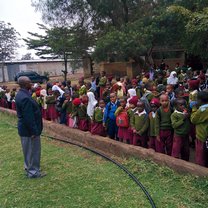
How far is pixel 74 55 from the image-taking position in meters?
20.3

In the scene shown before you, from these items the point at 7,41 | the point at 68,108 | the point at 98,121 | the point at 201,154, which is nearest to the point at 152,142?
the point at 201,154

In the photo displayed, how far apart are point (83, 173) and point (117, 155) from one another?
1009 millimetres

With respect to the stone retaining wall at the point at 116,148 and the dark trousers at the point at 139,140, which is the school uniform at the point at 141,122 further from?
the stone retaining wall at the point at 116,148

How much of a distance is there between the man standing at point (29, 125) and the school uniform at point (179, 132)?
2.22 metres

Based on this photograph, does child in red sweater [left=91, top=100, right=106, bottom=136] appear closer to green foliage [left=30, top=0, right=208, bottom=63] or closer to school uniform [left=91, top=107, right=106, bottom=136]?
school uniform [left=91, top=107, right=106, bottom=136]

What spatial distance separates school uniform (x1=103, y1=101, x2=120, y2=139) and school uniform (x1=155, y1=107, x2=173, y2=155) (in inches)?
51.8

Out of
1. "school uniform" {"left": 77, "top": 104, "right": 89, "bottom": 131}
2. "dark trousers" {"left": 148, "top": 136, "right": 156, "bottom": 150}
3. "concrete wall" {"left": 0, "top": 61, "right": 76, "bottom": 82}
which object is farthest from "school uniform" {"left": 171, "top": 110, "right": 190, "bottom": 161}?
"concrete wall" {"left": 0, "top": 61, "right": 76, "bottom": 82}

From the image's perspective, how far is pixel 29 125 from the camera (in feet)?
15.3

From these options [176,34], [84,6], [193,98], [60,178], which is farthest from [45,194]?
[84,6]

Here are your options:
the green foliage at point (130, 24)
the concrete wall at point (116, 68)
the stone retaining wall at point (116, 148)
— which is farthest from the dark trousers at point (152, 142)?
the concrete wall at point (116, 68)

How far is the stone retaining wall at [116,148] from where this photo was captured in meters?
4.45

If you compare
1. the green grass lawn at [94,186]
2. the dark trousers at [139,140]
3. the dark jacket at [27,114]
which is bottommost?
the green grass lawn at [94,186]

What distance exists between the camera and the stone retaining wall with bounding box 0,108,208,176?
445 centimetres

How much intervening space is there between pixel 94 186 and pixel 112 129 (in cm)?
229
